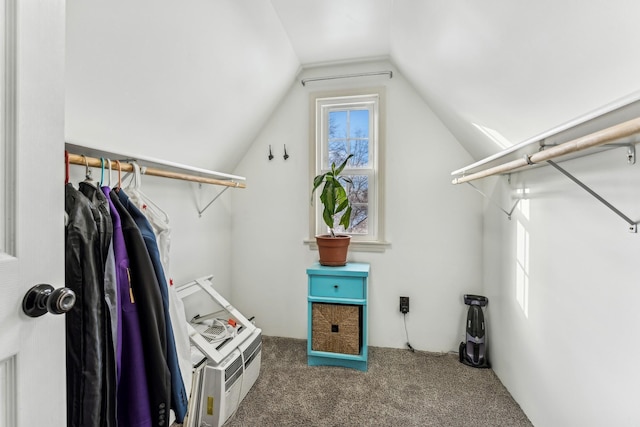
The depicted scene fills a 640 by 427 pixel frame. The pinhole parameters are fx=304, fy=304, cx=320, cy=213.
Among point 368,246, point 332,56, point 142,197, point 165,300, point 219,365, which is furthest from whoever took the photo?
point 368,246

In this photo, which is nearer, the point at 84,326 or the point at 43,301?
the point at 43,301

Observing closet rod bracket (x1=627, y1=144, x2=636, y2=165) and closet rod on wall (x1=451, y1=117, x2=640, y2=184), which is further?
closet rod bracket (x1=627, y1=144, x2=636, y2=165)

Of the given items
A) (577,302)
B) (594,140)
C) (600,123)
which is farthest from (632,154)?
(577,302)

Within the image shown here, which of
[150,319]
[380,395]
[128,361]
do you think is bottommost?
[380,395]

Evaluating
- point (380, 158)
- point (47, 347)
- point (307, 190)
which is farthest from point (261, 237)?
point (47, 347)

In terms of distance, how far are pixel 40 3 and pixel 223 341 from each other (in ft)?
5.36

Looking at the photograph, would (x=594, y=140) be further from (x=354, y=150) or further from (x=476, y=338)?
(x=354, y=150)

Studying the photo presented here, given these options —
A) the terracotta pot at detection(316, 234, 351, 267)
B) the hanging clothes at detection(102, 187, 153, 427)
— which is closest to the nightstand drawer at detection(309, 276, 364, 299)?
the terracotta pot at detection(316, 234, 351, 267)

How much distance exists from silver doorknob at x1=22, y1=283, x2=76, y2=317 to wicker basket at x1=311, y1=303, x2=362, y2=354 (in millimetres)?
1758

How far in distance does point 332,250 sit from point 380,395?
970 millimetres

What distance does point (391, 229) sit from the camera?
8.14 feet

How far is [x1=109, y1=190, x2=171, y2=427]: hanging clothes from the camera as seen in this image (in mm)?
907

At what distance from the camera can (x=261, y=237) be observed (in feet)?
8.83

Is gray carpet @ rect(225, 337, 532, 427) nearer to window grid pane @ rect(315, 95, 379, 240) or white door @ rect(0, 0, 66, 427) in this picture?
window grid pane @ rect(315, 95, 379, 240)
